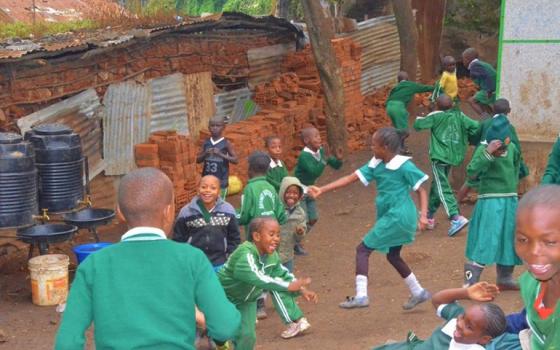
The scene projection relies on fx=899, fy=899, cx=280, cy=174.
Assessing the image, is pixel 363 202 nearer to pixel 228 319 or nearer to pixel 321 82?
pixel 321 82

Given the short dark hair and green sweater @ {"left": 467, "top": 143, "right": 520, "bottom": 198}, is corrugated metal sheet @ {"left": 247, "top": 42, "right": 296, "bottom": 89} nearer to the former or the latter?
the short dark hair

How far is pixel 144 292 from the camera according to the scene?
323cm

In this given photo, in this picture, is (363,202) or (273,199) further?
(363,202)

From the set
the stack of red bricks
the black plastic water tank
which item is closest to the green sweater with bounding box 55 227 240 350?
the black plastic water tank

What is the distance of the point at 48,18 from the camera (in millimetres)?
16656

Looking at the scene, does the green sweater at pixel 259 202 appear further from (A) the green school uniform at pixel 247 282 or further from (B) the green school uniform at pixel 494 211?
(B) the green school uniform at pixel 494 211

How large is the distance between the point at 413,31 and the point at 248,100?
304cm

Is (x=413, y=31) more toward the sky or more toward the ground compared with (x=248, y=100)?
more toward the sky

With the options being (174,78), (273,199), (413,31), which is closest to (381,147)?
(273,199)

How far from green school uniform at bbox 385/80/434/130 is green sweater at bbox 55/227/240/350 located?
8564 millimetres

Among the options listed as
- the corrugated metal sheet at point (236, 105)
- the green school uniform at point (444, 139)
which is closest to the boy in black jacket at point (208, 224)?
the green school uniform at point (444, 139)

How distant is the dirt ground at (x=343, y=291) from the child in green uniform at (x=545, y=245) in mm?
3057

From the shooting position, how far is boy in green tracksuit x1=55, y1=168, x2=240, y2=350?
322cm

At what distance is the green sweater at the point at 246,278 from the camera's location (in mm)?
5531
